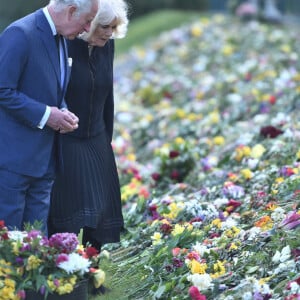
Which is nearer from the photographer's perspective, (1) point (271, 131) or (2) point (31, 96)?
(2) point (31, 96)

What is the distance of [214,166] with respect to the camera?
7.85 metres

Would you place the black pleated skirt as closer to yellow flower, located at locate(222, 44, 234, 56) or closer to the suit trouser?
the suit trouser

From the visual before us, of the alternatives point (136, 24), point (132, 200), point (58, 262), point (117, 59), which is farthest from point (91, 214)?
point (136, 24)

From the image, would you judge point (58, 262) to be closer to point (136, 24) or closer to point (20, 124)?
point (20, 124)

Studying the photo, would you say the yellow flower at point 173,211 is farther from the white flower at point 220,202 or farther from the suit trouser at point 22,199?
the suit trouser at point 22,199

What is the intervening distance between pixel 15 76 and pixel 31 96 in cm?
15

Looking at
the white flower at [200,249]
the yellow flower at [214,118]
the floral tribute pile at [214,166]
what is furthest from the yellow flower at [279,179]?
the yellow flower at [214,118]

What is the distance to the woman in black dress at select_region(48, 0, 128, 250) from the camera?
497cm

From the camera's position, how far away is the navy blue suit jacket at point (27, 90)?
14.8 feet

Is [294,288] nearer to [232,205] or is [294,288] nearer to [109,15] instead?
[109,15]

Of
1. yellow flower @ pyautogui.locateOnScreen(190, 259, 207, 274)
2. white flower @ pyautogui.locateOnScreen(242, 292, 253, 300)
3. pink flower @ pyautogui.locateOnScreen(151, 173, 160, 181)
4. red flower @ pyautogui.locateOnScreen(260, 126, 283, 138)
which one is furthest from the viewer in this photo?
pink flower @ pyautogui.locateOnScreen(151, 173, 160, 181)

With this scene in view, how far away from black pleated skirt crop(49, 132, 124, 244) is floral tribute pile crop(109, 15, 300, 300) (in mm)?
446

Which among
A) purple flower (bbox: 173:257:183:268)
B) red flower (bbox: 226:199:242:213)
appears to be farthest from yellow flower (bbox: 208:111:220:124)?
purple flower (bbox: 173:257:183:268)

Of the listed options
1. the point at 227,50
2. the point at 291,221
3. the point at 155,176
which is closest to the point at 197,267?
the point at 291,221
